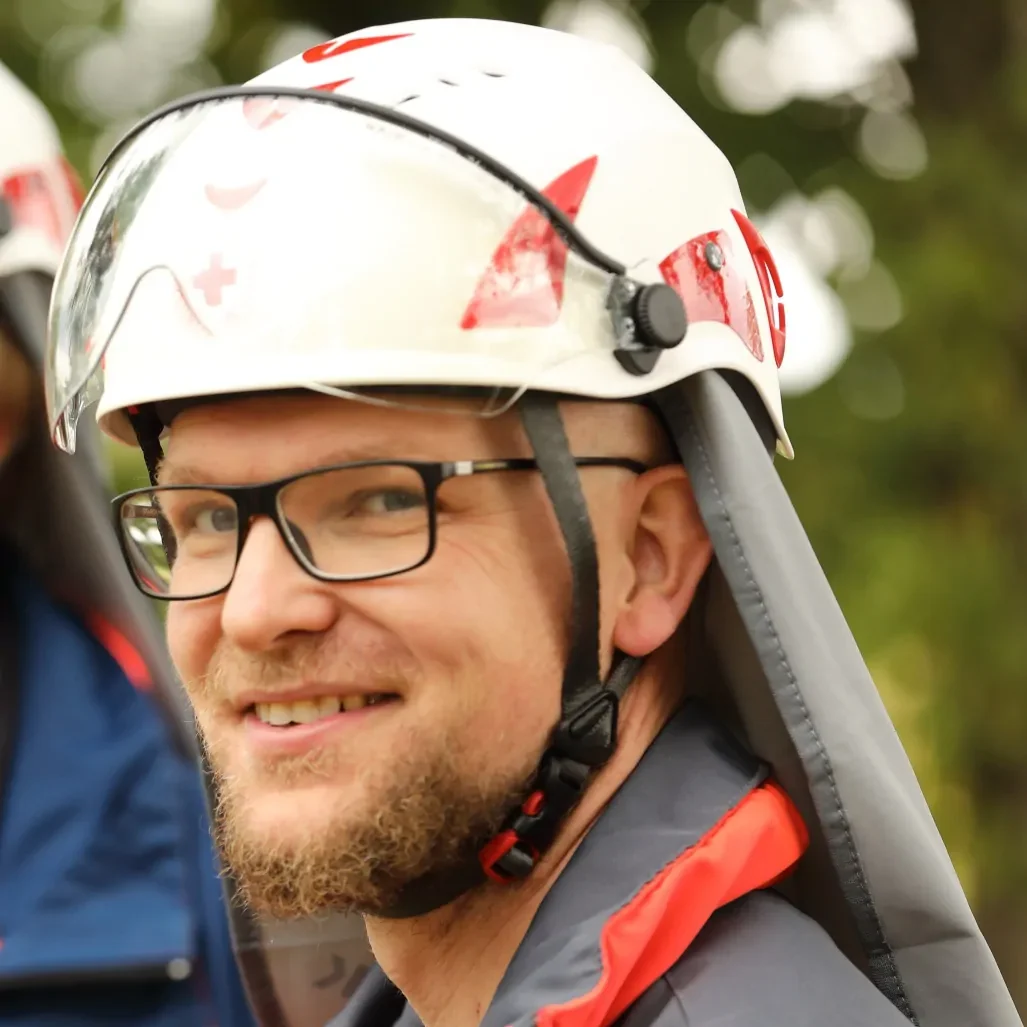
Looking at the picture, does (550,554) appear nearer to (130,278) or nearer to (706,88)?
(130,278)

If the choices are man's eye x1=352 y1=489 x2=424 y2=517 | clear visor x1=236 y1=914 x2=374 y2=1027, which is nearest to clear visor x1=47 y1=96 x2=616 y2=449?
man's eye x1=352 y1=489 x2=424 y2=517

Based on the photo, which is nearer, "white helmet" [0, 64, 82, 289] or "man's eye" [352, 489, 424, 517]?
"man's eye" [352, 489, 424, 517]

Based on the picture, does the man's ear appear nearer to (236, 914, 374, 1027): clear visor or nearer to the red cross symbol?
the red cross symbol

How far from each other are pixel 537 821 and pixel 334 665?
33 centimetres

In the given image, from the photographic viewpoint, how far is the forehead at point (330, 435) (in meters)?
1.84

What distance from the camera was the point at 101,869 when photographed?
2.85 metres

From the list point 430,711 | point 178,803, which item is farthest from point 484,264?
point 178,803

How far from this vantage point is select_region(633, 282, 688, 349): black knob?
188 centimetres

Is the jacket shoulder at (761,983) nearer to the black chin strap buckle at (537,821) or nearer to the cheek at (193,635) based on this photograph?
the black chin strap buckle at (537,821)

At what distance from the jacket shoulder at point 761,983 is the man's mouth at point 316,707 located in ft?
1.57

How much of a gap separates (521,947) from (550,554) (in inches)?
19.3

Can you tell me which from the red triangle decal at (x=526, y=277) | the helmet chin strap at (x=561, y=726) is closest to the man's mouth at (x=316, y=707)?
the helmet chin strap at (x=561, y=726)

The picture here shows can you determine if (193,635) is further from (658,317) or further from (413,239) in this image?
(658,317)

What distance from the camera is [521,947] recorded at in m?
1.82
